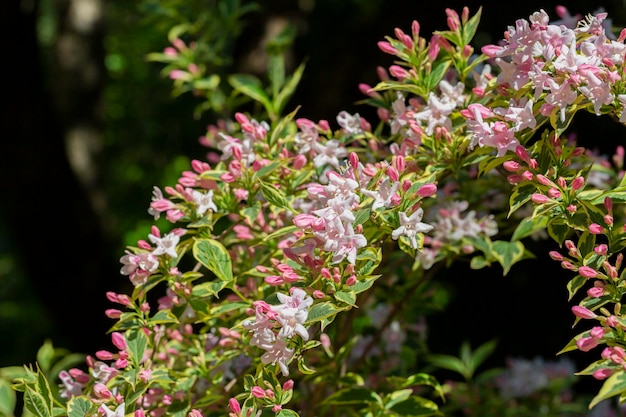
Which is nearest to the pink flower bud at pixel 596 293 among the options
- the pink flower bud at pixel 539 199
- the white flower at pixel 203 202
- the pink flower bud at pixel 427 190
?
the pink flower bud at pixel 539 199

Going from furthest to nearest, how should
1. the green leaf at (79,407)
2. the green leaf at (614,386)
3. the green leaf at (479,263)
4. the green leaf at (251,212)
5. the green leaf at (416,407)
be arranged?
the green leaf at (479,263)
the green leaf at (416,407)
the green leaf at (251,212)
the green leaf at (79,407)
the green leaf at (614,386)

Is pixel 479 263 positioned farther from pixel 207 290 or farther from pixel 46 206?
pixel 46 206

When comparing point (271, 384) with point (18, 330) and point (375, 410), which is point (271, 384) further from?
point (18, 330)

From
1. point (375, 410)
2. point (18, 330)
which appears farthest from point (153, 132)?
point (375, 410)

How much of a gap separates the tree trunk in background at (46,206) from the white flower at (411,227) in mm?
2034

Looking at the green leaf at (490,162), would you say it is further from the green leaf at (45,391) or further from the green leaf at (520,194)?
the green leaf at (45,391)

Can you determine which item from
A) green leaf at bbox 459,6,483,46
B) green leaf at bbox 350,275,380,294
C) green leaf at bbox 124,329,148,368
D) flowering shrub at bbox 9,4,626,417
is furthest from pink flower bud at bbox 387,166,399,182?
green leaf at bbox 124,329,148,368

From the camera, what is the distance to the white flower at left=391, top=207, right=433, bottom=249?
106 cm

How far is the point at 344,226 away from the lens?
1019mm

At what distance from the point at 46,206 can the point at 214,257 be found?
1932 millimetres

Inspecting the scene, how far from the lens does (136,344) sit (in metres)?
1.19

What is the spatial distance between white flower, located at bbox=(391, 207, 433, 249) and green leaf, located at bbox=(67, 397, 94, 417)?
48 cm

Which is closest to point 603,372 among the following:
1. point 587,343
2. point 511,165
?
point 587,343

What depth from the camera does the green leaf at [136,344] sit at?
3.87ft
